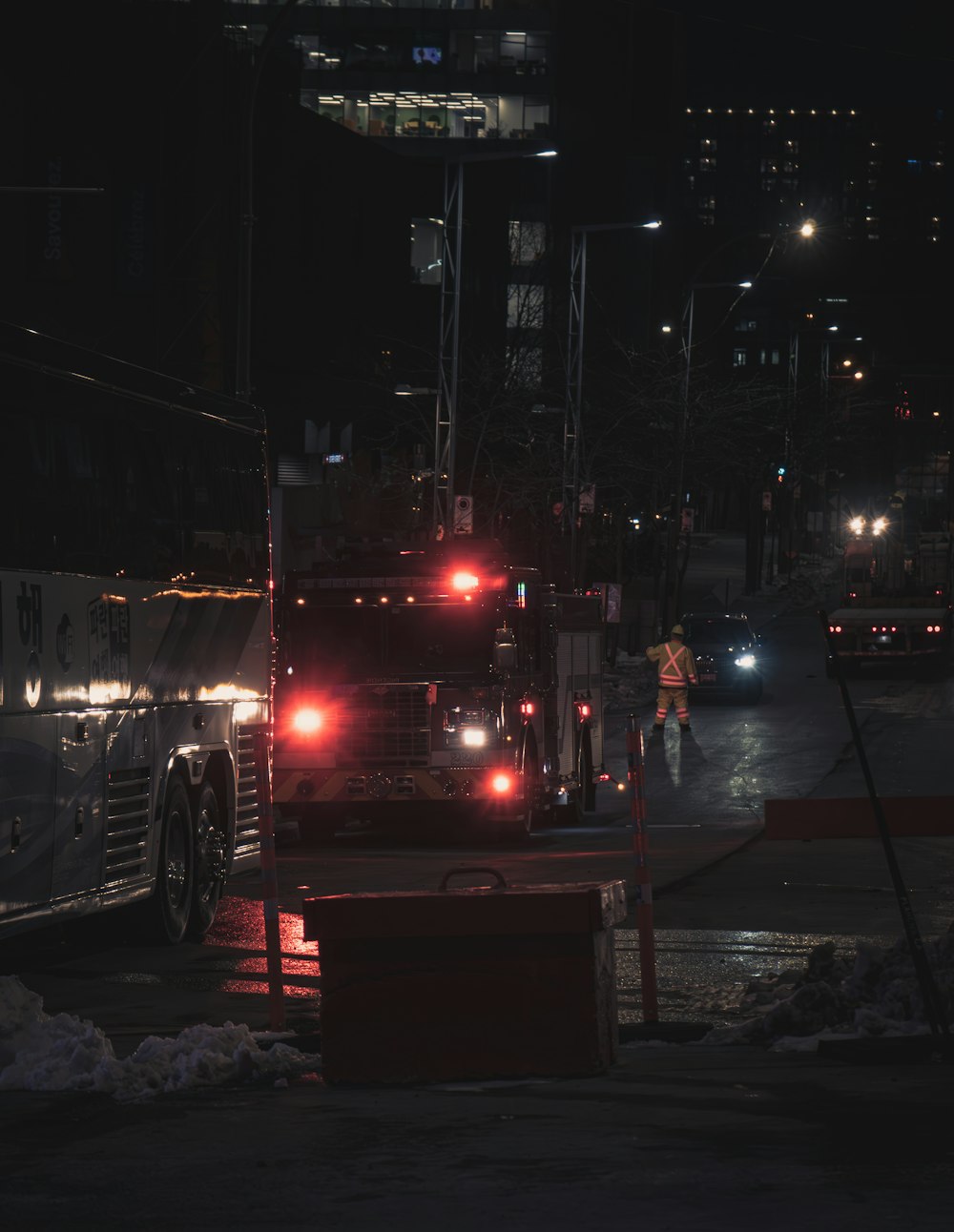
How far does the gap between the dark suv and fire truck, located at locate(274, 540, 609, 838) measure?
2282 centimetres

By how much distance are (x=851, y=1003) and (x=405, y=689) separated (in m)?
11.7

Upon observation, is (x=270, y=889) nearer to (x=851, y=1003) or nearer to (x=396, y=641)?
(x=851, y=1003)

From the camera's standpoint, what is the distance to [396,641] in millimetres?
21844

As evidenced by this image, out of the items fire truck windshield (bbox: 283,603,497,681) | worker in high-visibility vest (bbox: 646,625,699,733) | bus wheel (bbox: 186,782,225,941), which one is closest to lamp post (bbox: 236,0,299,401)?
fire truck windshield (bbox: 283,603,497,681)

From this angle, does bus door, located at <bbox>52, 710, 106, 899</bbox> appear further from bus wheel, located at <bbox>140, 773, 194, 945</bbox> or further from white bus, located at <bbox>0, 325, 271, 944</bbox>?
bus wheel, located at <bbox>140, 773, 194, 945</bbox>

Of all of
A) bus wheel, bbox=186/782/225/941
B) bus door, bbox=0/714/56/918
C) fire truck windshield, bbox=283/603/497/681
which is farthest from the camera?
fire truck windshield, bbox=283/603/497/681

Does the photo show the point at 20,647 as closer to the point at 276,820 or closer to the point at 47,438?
the point at 47,438

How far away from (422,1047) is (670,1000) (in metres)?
2.98

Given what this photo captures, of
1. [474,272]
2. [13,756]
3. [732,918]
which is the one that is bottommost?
[732,918]

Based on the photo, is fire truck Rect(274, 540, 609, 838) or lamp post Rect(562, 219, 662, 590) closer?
fire truck Rect(274, 540, 609, 838)

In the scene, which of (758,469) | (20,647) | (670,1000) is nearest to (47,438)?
(20,647)

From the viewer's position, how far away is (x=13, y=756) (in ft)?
38.2

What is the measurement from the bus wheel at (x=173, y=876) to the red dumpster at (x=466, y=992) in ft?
18.1

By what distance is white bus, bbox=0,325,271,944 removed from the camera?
11922 mm
